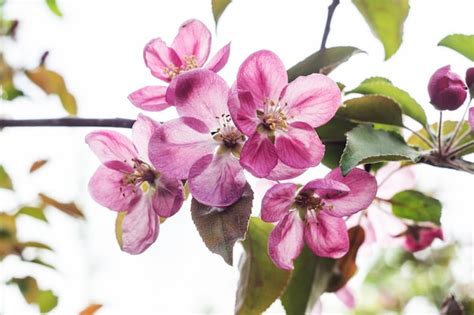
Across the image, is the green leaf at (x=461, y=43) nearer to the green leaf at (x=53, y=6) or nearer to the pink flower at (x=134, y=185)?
the pink flower at (x=134, y=185)

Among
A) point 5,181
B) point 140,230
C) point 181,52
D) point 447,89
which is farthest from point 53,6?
point 447,89

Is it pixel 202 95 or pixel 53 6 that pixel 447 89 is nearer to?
pixel 202 95

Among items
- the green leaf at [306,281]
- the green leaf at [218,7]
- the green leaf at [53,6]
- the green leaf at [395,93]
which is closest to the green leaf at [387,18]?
the green leaf at [395,93]

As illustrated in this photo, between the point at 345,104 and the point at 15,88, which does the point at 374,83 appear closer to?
the point at 345,104

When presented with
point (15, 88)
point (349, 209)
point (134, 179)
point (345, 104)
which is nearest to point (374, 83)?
point (345, 104)

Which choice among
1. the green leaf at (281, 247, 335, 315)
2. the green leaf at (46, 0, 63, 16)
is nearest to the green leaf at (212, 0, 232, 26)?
the green leaf at (281, 247, 335, 315)

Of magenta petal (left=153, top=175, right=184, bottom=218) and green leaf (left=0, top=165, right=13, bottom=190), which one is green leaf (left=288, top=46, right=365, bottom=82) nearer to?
magenta petal (left=153, top=175, right=184, bottom=218)
